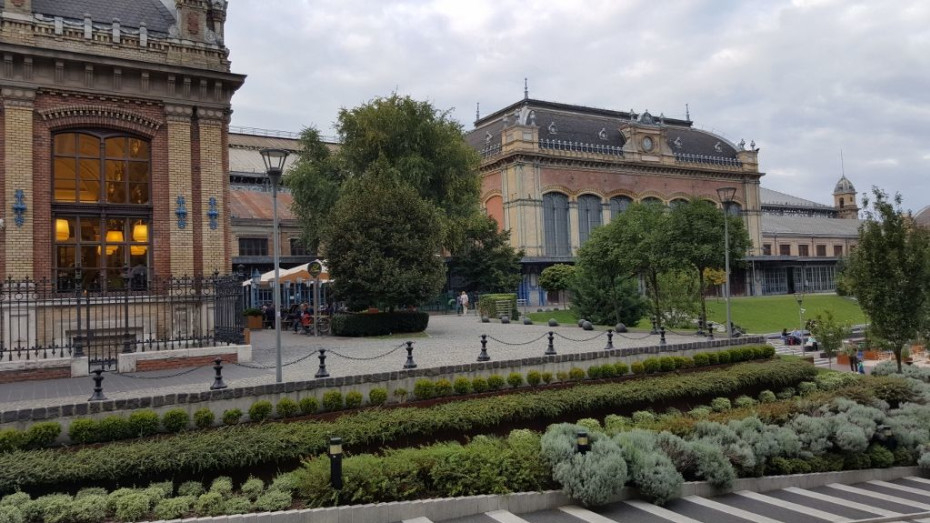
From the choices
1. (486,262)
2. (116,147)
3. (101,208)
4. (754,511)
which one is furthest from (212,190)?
(486,262)

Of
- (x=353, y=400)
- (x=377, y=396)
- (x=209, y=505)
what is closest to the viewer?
(x=209, y=505)

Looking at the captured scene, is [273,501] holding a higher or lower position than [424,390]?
lower

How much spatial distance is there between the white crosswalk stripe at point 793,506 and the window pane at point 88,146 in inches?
718

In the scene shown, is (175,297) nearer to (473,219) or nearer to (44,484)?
(44,484)

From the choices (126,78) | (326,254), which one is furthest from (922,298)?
(126,78)

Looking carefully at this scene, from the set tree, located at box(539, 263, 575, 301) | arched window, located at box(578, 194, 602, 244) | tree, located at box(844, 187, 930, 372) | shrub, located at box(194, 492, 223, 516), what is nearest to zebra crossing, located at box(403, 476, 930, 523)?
shrub, located at box(194, 492, 223, 516)

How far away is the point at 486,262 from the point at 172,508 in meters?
34.6

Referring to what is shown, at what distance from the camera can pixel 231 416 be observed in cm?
1183

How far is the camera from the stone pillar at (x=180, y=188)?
1909 cm

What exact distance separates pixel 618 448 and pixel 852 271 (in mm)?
15082

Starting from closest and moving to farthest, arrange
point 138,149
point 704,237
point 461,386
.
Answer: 1. point 461,386
2. point 138,149
3. point 704,237

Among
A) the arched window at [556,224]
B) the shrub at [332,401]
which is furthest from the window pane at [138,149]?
the arched window at [556,224]

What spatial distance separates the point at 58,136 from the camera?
1819 cm

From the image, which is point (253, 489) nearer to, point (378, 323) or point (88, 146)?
point (88, 146)
